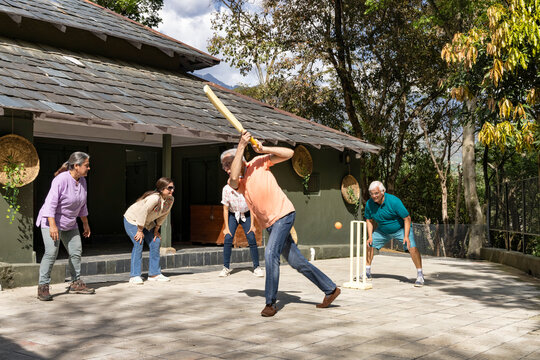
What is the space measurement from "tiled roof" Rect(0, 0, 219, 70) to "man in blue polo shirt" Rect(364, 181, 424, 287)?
7680mm

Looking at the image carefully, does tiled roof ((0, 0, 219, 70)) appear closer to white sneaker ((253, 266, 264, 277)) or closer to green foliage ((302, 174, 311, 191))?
green foliage ((302, 174, 311, 191))

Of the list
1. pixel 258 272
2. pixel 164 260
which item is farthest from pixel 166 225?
pixel 258 272

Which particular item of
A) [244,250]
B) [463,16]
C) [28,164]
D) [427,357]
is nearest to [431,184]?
[463,16]

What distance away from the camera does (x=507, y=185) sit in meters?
12.8

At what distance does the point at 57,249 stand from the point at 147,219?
5.19 feet

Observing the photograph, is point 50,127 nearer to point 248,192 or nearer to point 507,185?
point 248,192

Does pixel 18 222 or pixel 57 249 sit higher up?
pixel 18 222

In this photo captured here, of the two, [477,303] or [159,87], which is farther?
[159,87]

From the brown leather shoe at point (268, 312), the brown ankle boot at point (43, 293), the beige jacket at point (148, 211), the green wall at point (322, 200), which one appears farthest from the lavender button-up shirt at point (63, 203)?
the green wall at point (322, 200)

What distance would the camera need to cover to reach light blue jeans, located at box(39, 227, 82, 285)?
7.26 m

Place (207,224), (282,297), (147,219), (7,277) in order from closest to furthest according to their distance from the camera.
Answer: (282,297), (7,277), (147,219), (207,224)

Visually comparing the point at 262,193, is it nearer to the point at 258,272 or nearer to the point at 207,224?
the point at 258,272

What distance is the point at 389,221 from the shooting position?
359 inches

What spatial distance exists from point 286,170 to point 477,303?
691 cm
